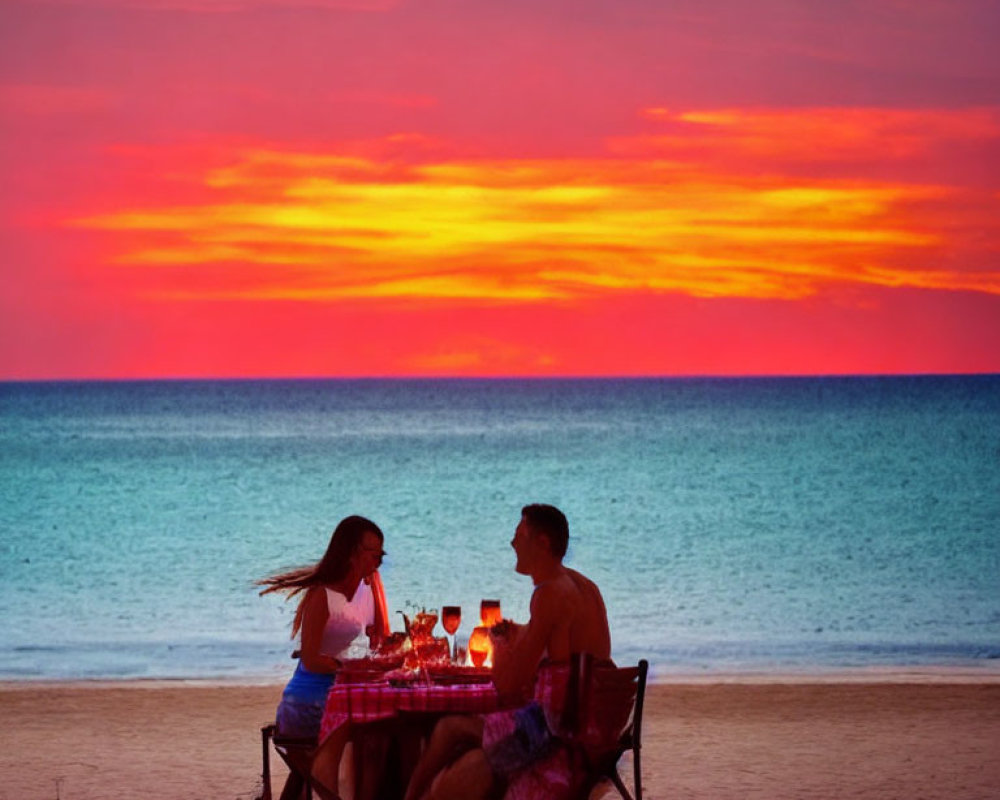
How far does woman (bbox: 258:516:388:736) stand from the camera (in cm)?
684

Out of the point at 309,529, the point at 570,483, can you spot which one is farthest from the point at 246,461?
the point at 309,529

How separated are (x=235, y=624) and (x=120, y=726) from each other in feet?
34.4

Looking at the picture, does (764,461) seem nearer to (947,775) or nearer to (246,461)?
(246,461)

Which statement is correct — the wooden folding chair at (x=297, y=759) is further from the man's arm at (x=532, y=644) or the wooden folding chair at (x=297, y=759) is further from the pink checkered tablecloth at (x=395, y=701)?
the man's arm at (x=532, y=644)

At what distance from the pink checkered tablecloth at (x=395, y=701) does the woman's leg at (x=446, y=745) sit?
0.18ft

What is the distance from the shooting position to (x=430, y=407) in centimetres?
11375

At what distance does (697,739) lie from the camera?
9656 millimetres

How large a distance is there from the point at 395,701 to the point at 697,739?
374cm

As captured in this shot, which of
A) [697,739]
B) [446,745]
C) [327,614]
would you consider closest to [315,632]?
[327,614]

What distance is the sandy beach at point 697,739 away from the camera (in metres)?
8.33

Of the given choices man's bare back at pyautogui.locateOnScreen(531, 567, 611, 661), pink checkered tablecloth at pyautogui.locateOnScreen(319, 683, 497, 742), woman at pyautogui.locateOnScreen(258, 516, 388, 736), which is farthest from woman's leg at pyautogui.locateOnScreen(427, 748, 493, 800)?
woman at pyautogui.locateOnScreen(258, 516, 388, 736)

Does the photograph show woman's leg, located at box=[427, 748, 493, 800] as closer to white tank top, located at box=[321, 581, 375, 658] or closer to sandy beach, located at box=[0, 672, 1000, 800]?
white tank top, located at box=[321, 581, 375, 658]

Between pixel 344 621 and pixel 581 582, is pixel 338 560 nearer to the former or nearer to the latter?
pixel 344 621

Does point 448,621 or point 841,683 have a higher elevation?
point 448,621
